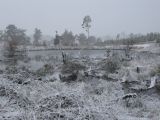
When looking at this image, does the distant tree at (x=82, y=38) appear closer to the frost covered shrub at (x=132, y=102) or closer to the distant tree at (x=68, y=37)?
the distant tree at (x=68, y=37)

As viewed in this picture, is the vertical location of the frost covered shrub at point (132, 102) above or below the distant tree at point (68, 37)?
below

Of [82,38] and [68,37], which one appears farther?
[82,38]

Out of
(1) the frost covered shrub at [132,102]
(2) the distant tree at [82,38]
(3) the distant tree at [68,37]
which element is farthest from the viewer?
(2) the distant tree at [82,38]

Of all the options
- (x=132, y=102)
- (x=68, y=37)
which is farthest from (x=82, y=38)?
(x=132, y=102)

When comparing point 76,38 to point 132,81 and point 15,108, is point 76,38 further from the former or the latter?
point 15,108

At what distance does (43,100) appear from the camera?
343cm

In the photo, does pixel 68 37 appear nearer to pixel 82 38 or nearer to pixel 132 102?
pixel 82 38

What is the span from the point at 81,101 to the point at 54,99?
379mm

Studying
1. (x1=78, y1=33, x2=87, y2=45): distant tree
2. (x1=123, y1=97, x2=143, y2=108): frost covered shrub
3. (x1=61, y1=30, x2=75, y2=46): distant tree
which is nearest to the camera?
(x1=123, y1=97, x2=143, y2=108): frost covered shrub

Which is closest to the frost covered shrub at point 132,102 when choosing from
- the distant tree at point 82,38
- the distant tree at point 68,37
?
the distant tree at point 68,37

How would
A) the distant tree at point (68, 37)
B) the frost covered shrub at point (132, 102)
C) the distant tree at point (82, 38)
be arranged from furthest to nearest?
the distant tree at point (82, 38)
the distant tree at point (68, 37)
the frost covered shrub at point (132, 102)

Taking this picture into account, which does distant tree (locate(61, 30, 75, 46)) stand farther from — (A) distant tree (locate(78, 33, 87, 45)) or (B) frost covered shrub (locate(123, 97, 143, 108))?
(B) frost covered shrub (locate(123, 97, 143, 108))

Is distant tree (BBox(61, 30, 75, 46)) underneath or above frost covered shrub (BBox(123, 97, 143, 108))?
above

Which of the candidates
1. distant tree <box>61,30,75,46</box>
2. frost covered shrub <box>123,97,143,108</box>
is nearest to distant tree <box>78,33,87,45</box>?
distant tree <box>61,30,75,46</box>
